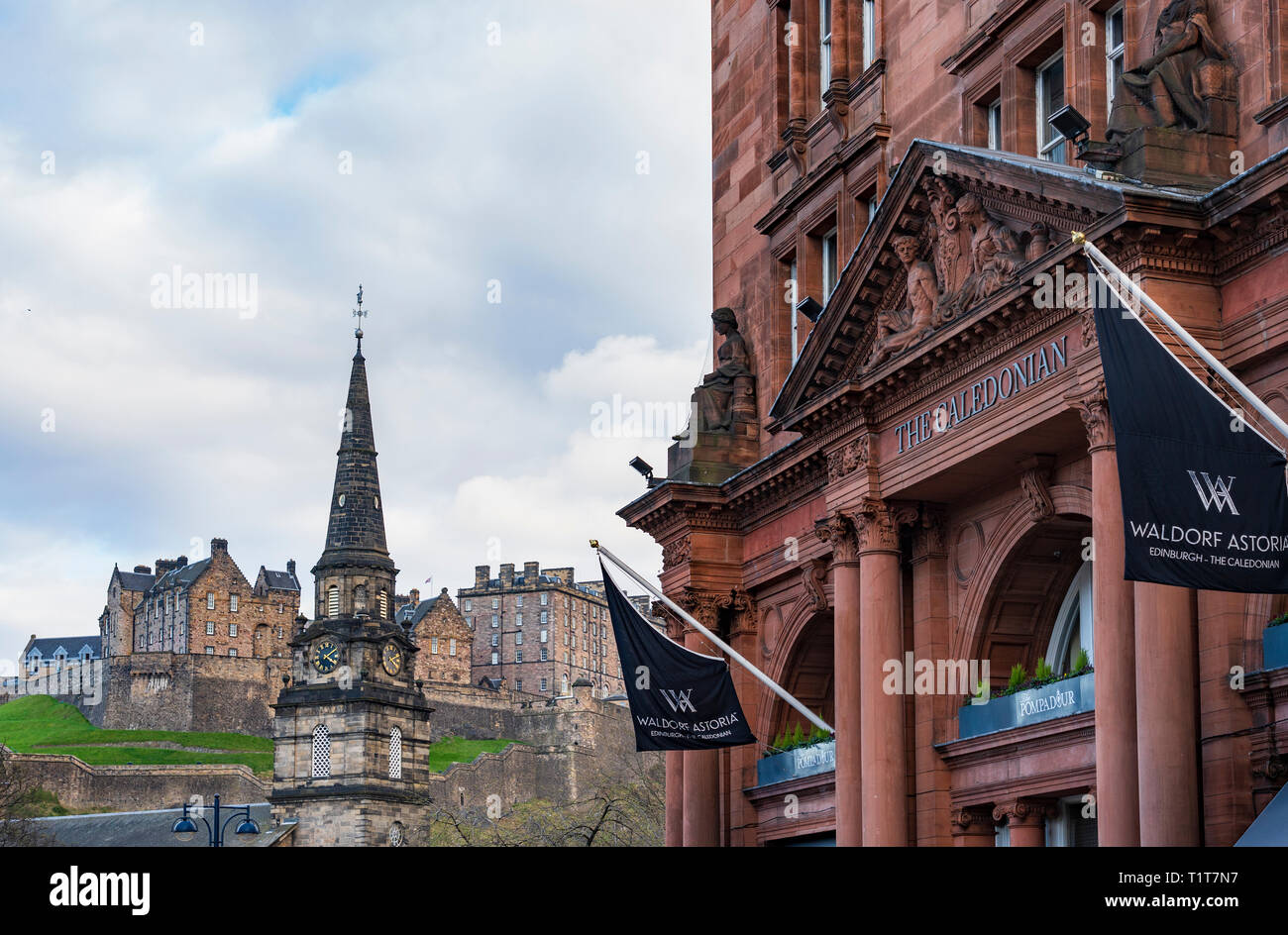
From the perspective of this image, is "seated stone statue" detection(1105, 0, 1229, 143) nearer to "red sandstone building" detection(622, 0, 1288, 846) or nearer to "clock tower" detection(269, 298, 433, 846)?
"red sandstone building" detection(622, 0, 1288, 846)

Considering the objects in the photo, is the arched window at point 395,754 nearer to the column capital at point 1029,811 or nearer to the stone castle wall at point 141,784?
the stone castle wall at point 141,784

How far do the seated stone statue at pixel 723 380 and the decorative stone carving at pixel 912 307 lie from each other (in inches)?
310

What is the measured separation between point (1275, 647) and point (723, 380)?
55.7ft

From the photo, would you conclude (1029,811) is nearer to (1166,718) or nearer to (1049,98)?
(1166,718)

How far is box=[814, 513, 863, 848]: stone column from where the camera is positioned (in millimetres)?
30062

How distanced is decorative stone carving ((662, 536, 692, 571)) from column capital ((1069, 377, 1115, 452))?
13.7 metres

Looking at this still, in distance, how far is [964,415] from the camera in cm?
2778

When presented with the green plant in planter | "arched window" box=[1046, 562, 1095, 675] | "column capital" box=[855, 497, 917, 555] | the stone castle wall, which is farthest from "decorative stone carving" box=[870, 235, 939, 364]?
the stone castle wall

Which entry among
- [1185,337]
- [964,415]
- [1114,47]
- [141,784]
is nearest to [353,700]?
[141,784]

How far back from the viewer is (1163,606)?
22.3 meters

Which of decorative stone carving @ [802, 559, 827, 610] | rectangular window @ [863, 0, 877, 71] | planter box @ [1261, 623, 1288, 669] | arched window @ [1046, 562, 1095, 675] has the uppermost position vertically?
rectangular window @ [863, 0, 877, 71]

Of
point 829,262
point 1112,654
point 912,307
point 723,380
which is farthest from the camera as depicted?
point 723,380
